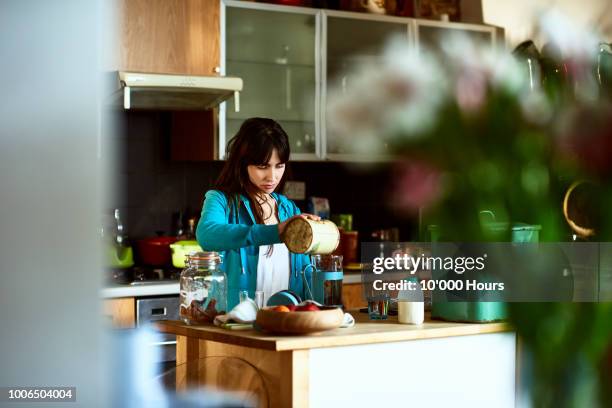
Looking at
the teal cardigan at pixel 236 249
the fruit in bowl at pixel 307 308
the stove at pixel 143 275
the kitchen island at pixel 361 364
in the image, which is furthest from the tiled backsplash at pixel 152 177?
the fruit in bowl at pixel 307 308

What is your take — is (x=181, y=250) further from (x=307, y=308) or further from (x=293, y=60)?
(x=307, y=308)

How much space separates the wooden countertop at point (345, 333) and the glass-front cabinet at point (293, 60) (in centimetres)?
181

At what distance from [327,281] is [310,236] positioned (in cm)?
18

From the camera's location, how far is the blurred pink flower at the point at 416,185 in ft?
1.21

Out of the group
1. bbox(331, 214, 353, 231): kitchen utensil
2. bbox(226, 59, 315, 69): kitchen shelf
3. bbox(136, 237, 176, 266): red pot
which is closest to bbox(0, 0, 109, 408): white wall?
bbox(136, 237, 176, 266): red pot

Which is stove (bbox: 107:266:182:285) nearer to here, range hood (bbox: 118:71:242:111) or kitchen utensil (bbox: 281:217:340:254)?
range hood (bbox: 118:71:242:111)

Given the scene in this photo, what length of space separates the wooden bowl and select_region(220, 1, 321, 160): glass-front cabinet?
2102mm

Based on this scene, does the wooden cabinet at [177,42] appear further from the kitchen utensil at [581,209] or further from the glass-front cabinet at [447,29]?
the kitchen utensil at [581,209]

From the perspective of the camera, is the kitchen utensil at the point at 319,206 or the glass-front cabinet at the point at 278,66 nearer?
the glass-front cabinet at the point at 278,66

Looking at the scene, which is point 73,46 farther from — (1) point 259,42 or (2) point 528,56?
(1) point 259,42

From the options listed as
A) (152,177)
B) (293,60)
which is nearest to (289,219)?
(152,177)

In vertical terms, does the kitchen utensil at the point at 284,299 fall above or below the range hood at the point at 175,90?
below

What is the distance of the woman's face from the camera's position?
2.89 meters

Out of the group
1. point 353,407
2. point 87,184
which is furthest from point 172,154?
point 87,184
